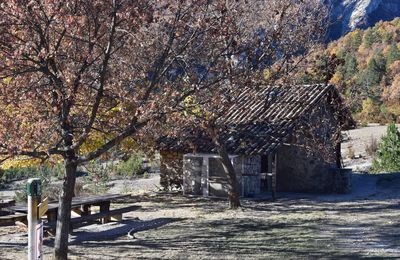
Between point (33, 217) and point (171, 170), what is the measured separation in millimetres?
17037

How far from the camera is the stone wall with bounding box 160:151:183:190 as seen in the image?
22438 millimetres

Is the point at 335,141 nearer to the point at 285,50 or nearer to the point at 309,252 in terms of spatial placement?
the point at 285,50

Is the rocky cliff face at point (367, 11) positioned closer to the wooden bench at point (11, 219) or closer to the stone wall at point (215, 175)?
the stone wall at point (215, 175)

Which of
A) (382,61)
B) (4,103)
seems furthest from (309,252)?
(382,61)

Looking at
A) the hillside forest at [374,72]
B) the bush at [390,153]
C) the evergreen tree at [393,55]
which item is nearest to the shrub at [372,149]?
the bush at [390,153]

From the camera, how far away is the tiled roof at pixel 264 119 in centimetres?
2012

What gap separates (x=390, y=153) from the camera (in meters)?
25.9

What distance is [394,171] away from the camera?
985 inches

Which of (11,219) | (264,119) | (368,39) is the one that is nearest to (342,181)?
(264,119)

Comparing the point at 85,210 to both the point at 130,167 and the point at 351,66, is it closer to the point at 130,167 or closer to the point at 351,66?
the point at 130,167

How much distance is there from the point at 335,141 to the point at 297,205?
3830mm

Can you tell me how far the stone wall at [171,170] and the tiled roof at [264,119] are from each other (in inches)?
26.4

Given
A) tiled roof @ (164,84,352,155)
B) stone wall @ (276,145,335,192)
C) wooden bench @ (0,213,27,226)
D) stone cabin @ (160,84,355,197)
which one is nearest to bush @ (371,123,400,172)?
tiled roof @ (164,84,352,155)

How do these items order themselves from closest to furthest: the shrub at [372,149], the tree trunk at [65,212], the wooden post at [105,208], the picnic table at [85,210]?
1. the tree trunk at [65,212]
2. the picnic table at [85,210]
3. the wooden post at [105,208]
4. the shrub at [372,149]
